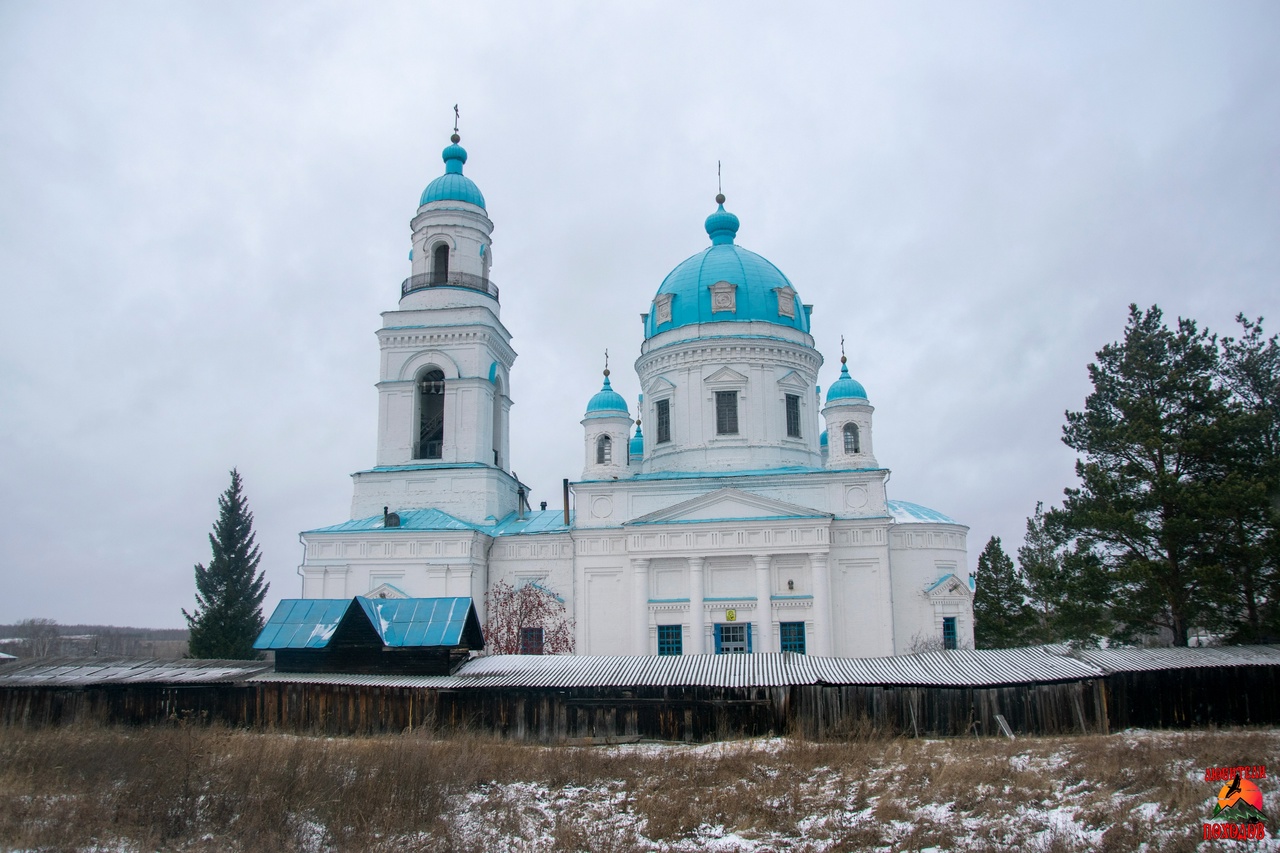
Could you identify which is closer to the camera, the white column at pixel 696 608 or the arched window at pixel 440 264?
the white column at pixel 696 608

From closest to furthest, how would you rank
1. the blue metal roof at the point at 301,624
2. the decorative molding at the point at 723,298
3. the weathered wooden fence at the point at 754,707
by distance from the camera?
1. the weathered wooden fence at the point at 754,707
2. the blue metal roof at the point at 301,624
3. the decorative molding at the point at 723,298

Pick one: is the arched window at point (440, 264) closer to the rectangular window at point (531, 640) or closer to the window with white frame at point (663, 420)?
the window with white frame at point (663, 420)

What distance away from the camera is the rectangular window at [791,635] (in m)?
28.1

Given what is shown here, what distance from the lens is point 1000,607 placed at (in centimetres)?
3350

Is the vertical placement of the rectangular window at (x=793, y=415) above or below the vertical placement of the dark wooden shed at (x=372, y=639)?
above

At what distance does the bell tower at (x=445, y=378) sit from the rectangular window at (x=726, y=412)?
767 centimetres

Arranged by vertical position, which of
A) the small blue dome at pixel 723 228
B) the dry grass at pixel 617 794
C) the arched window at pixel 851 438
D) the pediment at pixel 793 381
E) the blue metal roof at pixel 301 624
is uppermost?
the small blue dome at pixel 723 228

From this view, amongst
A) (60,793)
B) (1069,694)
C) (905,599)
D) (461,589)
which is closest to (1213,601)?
(1069,694)

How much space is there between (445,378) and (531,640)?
30.4ft

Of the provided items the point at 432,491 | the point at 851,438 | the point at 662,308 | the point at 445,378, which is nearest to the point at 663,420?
the point at 662,308

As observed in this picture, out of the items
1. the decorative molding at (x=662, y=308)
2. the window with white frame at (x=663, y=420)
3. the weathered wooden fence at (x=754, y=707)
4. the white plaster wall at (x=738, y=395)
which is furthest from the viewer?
the decorative molding at (x=662, y=308)

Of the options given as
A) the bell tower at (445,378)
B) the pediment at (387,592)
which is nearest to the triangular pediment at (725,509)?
the bell tower at (445,378)

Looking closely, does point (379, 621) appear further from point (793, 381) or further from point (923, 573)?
point (793, 381)

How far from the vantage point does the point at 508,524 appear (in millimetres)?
32156
